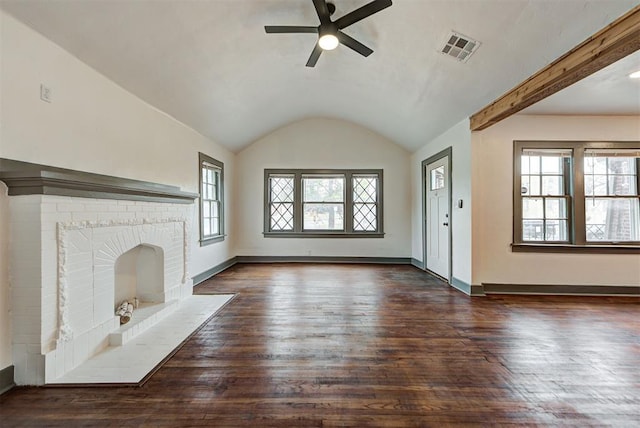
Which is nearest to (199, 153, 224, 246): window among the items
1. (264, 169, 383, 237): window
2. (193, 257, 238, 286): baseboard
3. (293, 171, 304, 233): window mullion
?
(193, 257, 238, 286): baseboard

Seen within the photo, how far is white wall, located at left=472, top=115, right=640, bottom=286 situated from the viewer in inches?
164

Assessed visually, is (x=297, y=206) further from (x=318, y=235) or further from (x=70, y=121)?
(x=70, y=121)

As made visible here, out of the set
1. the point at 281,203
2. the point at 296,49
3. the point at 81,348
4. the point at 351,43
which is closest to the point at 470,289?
the point at 351,43

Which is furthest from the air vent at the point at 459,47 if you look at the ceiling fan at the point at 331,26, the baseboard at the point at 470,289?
the baseboard at the point at 470,289

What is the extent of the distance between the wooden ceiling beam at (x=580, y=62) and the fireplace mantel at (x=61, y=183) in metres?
4.11

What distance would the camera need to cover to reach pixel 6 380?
6.39ft

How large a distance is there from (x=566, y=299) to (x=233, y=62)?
17.6 ft

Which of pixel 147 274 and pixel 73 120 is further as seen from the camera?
pixel 147 274

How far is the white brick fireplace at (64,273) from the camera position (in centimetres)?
199

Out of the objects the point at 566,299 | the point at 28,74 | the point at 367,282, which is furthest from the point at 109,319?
the point at 566,299

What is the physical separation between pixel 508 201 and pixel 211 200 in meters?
4.98

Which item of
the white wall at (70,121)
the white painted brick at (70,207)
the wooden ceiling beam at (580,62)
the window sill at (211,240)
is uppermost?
the wooden ceiling beam at (580,62)

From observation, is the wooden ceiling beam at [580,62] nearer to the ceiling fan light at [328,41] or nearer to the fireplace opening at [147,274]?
the ceiling fan light at [328,41]

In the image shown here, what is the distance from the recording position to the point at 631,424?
5.47 ft
